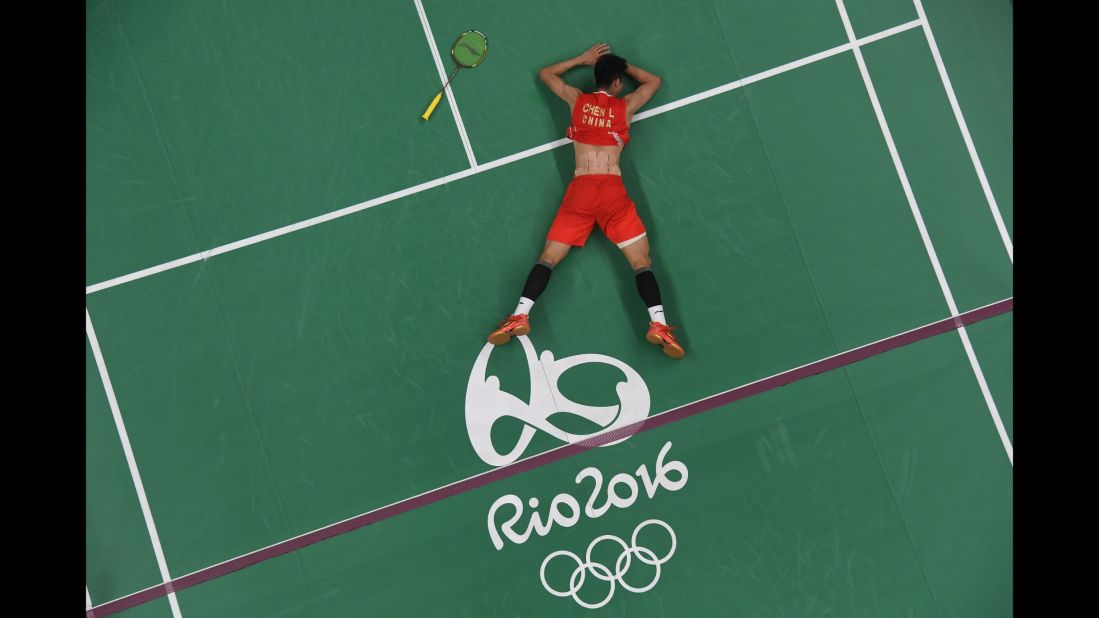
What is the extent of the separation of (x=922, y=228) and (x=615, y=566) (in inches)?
188

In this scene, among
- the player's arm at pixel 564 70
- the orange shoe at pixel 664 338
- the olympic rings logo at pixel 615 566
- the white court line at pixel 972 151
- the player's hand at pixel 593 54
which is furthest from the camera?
the white court line at pixel 972 151

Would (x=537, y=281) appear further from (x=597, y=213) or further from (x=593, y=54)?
(x=593, y=54)

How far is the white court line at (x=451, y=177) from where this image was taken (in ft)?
25.7

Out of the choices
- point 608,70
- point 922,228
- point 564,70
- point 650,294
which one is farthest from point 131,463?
point 922,228

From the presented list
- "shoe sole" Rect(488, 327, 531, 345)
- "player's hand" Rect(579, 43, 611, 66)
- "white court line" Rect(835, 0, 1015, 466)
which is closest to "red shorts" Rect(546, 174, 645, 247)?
"shoe sole" Rect(488, 327, 531, 345)

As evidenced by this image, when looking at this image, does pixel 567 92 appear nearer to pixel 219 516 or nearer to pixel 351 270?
pixel 351 270

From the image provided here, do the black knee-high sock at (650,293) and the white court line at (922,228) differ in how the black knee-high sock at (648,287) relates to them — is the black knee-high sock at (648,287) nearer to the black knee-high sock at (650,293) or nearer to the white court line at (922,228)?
the black knee-high sock at (650,293)

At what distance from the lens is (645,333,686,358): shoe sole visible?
296 inches

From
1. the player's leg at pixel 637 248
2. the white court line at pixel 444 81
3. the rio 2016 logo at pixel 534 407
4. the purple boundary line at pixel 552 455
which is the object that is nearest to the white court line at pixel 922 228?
the purple boundary line at pixel 552 455

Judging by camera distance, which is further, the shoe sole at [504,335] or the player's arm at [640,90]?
the player's arm at [640,90]

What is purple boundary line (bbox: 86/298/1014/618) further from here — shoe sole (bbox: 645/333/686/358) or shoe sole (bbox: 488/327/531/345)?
shoe sole (bbox: 488/327/531/345)

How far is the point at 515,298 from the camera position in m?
7.93

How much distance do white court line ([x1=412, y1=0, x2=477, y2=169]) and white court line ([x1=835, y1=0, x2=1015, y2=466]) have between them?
4.20 m

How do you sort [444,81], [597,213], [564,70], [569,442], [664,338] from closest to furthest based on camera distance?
[664,338] → [597,213] → [569,442] → [564,70] → [444,81]
